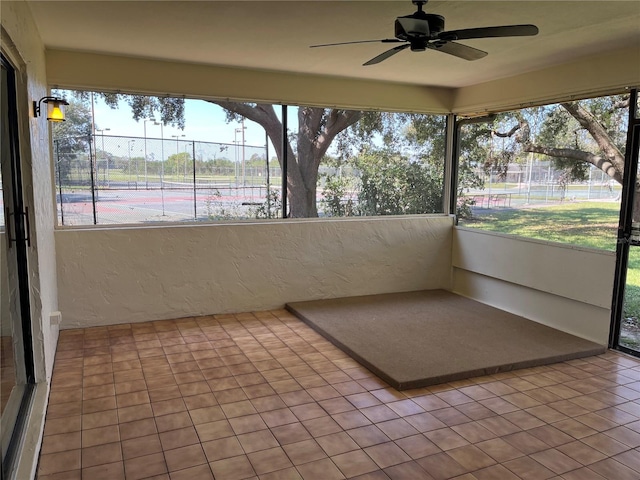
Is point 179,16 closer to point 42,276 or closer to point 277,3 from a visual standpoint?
point 277,3

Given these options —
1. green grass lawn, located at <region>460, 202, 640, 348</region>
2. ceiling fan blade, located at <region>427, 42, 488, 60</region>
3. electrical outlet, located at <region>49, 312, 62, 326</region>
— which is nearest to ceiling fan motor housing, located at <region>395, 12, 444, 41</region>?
ceiling fan blade, located at <region>427, 42, 488, 60</region>

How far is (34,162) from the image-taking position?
283 cm

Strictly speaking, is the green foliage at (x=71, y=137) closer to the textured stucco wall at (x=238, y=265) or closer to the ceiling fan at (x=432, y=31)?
the textured stucco wall at (x=238, y=265)

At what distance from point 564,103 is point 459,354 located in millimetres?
2428

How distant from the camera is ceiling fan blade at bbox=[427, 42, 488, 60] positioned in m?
2.71

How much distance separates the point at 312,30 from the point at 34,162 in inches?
75.7

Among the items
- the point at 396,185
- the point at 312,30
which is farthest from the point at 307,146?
the point at 312,30

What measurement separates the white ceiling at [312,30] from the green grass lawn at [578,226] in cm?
127

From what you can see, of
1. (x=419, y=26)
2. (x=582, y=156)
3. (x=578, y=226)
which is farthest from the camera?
(x=578, y=226)

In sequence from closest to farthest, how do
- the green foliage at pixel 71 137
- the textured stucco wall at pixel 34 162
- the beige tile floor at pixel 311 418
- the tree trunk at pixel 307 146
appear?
the beige tile floor at pixel 311 418, the textured stucco wall at pixel 34 162, the green foliage at pixel 71 137, the tree trunk at pixel 307 146

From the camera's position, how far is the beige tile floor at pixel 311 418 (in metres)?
2.30

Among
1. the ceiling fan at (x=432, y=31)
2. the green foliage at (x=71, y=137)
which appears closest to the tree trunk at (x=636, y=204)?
the ceiling fan at (x=432, y=31)

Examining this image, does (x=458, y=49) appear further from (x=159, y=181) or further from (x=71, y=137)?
(x=71, y=137)

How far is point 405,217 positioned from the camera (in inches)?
217
